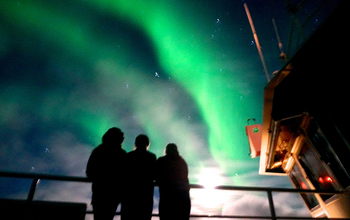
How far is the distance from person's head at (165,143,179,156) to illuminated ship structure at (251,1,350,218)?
300cm

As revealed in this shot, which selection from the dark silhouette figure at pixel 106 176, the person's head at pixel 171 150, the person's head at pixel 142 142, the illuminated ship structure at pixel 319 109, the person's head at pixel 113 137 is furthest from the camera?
the illuminated ship structure at pixel 319 109

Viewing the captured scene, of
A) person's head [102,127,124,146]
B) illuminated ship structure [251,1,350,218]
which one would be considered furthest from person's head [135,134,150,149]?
illuminated ship structure [251,1,350,218]

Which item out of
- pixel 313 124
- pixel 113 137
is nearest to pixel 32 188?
pixel 113 137

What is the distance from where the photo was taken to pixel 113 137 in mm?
2629

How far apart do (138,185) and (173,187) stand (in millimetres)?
488

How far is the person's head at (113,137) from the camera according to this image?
2605 mm

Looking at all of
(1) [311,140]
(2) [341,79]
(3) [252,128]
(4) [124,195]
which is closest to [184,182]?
(4) [124,195]

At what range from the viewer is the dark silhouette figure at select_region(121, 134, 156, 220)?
225cm

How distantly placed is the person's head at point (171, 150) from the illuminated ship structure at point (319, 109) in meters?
3.00

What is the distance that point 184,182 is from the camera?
262cm

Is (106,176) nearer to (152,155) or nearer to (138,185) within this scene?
(138,185)

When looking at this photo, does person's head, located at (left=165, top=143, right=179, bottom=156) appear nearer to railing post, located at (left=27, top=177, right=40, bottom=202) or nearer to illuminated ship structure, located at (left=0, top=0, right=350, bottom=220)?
illuminated ship structure, located at (left=0, top=0, right=350, bottom=220)

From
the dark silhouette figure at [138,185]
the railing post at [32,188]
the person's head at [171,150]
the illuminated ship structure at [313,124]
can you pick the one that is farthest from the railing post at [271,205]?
the railing post at [32,188]

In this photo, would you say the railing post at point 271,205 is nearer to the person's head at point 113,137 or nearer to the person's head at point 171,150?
the person's head at point 171,150
